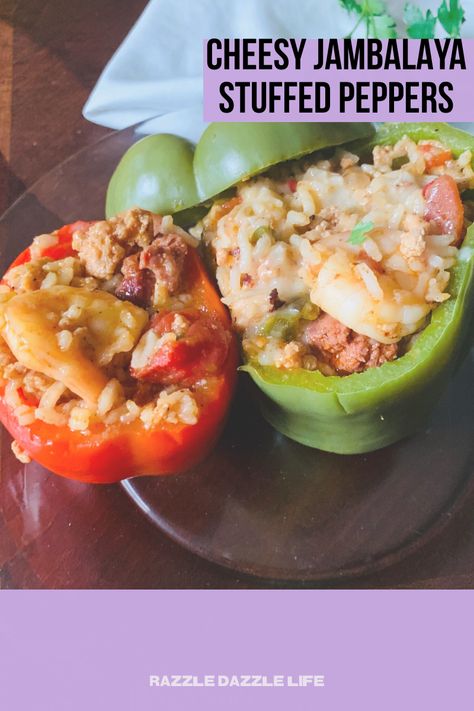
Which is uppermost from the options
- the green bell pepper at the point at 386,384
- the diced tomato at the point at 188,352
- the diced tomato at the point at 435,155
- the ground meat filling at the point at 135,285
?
the diced tomato at the point at 435,155

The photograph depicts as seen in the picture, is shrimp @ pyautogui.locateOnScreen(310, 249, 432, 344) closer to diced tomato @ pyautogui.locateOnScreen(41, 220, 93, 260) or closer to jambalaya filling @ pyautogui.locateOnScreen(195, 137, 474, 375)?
jambalaya filling @ pyautogui.locateOnScreen(195, 137, 474, 375)

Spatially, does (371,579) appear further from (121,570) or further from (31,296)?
(31,296)

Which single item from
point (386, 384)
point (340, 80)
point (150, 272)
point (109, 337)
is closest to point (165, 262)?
point (150, 272)

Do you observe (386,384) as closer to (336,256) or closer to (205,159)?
(336,256)
